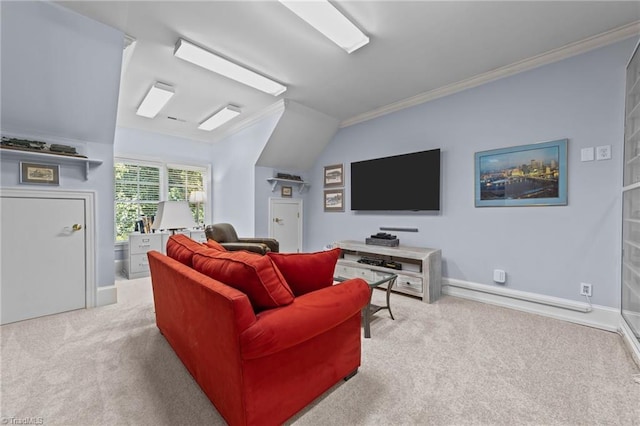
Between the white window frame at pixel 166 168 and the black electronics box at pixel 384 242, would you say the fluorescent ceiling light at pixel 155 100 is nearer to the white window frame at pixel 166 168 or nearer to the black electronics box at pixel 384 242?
the white window frame at pixel 166 168

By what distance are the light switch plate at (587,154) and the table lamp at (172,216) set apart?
15.0 ft

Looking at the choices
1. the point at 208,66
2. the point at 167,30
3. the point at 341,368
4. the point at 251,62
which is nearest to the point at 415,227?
the point at 341,368

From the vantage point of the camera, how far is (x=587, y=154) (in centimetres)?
247

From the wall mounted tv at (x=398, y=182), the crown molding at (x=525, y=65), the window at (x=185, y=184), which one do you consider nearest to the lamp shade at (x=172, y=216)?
the window at (x=185, y=184)

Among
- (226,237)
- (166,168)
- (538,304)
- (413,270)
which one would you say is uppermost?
(166,168)

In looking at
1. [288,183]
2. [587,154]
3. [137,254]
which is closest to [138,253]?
[137,254]

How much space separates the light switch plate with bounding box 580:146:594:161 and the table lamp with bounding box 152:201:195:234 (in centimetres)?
456

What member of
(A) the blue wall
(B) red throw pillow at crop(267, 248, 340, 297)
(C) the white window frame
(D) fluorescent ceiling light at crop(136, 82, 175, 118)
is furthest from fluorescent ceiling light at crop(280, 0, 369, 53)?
(C) the white window frame

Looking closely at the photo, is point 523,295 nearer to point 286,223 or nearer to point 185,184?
point 286,223

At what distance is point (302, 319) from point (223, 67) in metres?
2.71

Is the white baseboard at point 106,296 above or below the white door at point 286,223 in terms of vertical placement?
below

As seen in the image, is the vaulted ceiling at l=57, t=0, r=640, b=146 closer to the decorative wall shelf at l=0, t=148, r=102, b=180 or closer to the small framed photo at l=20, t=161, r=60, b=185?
the decorative wall shelf at l=0, t=148, r=102, b=180

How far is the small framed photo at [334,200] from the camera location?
15.3 ft

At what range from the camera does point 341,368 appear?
1575mm
